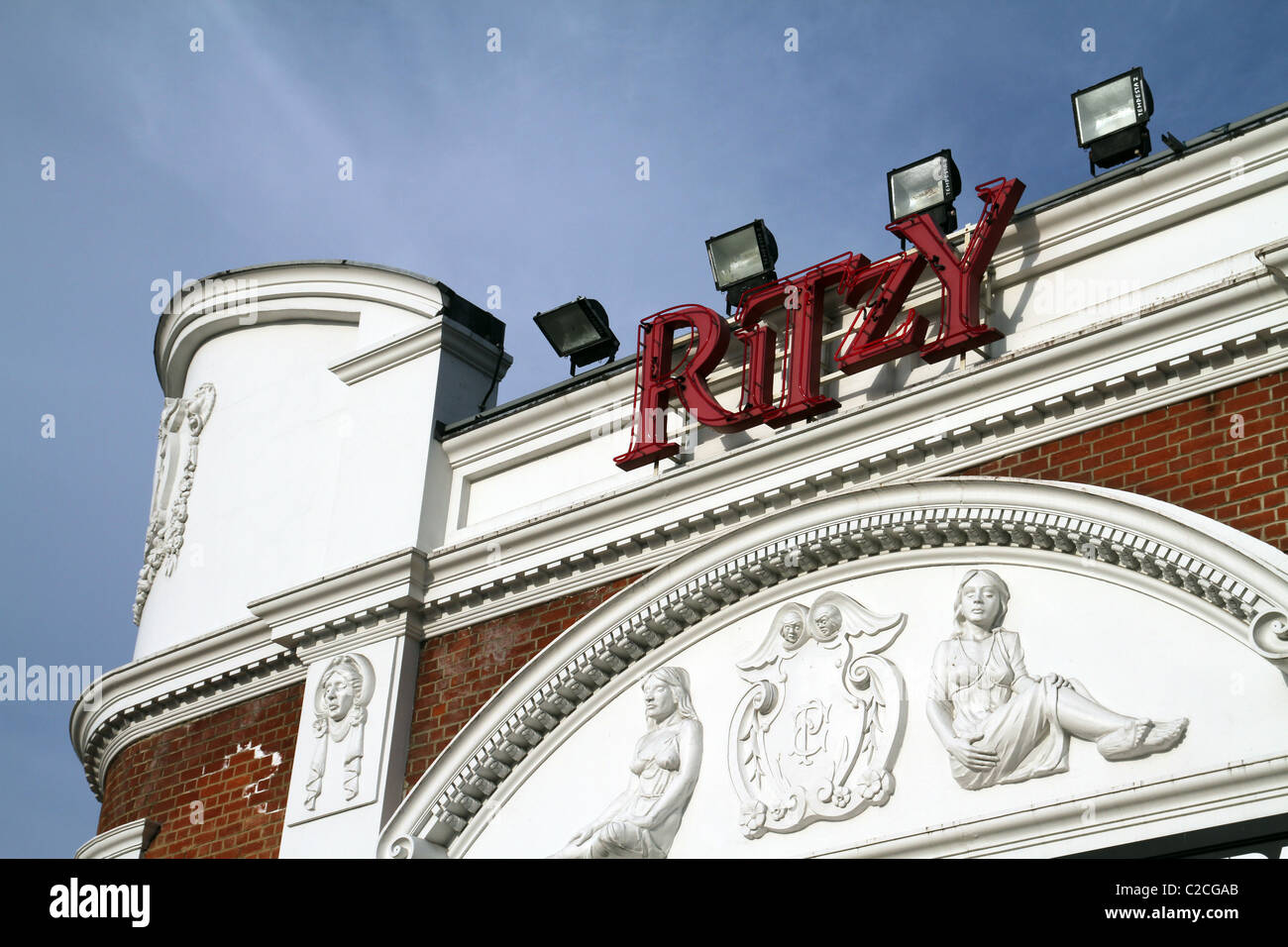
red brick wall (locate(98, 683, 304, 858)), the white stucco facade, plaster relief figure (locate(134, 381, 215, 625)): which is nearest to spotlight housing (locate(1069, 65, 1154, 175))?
the white stucco facade

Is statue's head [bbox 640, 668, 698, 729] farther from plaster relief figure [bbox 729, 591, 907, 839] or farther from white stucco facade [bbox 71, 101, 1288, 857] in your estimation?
plaster relief figure [bbox 729, 591, 907, 839]

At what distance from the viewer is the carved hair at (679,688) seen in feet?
37.1

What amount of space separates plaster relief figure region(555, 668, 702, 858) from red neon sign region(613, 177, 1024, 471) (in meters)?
1.74

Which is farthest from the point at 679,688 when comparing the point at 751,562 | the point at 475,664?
the point at 475,664

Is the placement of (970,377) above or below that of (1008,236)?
below

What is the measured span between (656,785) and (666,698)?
585 millimetres

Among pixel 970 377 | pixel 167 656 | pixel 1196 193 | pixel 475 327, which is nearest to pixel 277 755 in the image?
pixel 167 656

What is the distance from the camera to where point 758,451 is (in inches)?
452

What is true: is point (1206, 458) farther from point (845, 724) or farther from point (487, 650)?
point (487, 650)

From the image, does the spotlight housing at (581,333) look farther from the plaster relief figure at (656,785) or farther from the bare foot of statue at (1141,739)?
the bare foot of statue at (1141,739)

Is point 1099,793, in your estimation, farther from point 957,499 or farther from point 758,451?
point 758,451

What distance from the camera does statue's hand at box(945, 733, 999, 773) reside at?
9.66 m
